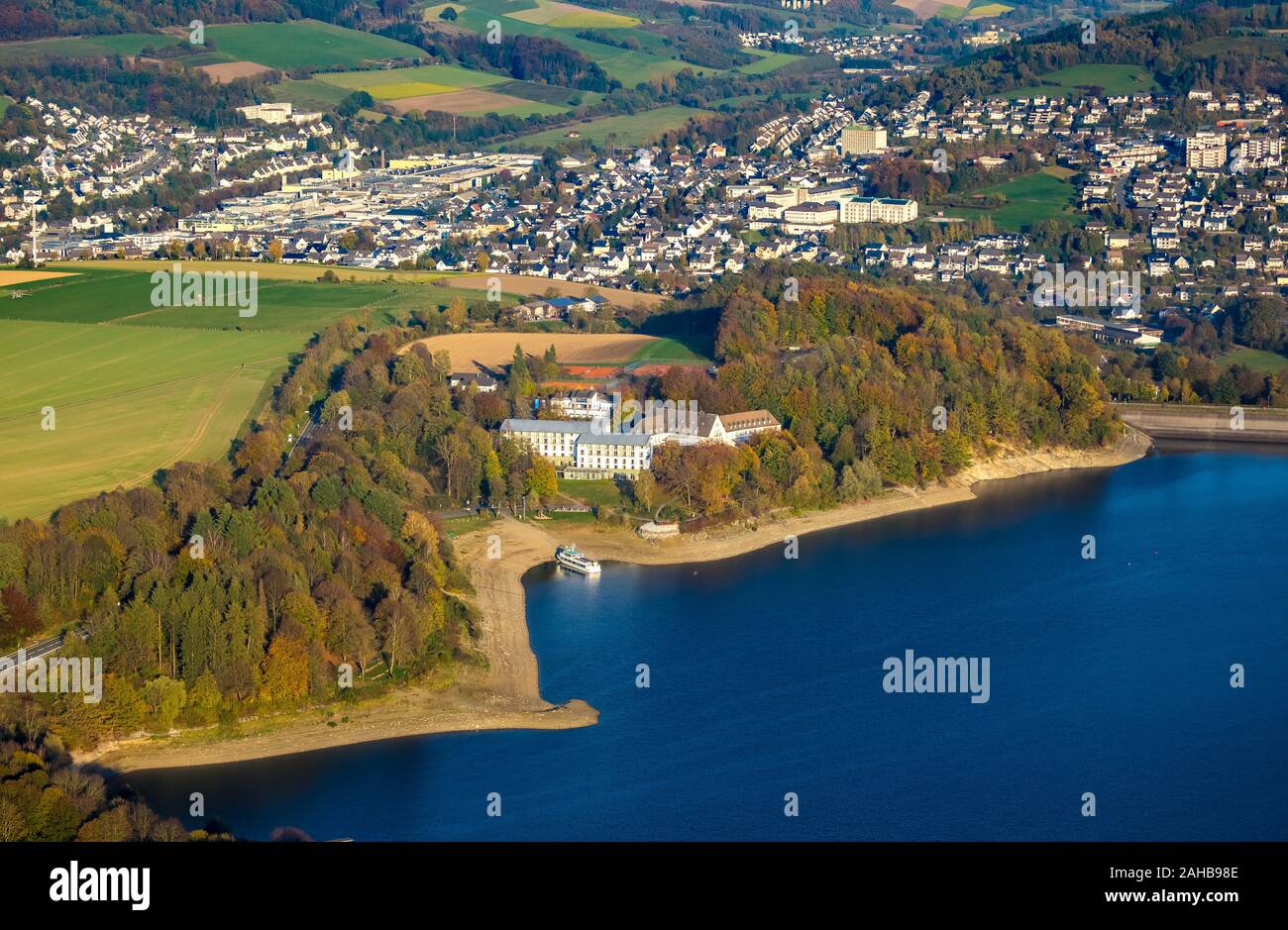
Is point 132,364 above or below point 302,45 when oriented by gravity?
below

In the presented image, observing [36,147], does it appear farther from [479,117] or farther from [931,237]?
[931,237]

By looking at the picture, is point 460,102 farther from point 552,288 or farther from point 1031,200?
point 552,288

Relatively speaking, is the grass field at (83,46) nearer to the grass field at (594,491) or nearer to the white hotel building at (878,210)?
the white hotel building at (878,210)

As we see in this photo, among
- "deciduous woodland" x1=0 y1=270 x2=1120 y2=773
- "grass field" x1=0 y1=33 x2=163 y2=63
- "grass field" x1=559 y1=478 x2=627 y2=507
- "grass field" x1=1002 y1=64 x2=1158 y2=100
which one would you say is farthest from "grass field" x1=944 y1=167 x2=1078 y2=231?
"grass field" x1=0 y1=33 x2=163 y2=63

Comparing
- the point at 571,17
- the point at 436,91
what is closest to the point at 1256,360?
the point at 436,91

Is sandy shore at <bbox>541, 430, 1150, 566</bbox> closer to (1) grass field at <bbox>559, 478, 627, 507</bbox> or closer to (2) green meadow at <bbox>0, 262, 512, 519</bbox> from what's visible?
(1) grass field at <bbox>559, 478, 627, 507</bbox>
